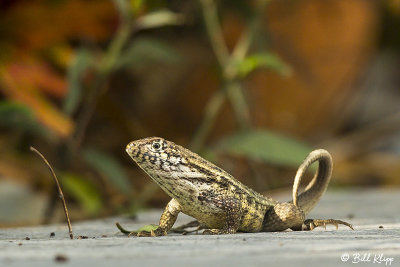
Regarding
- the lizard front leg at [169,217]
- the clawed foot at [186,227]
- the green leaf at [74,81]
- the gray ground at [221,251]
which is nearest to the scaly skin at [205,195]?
the lizard front leg at [169,217]

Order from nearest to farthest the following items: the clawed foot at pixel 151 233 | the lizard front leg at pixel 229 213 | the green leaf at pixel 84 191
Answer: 1. the clawed foot at pixel 151 233
2. the lizard front leg at pixel 229 213
3. the green leaf at pixel 84 191

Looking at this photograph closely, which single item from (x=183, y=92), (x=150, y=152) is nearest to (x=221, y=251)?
(x=150, y=152)

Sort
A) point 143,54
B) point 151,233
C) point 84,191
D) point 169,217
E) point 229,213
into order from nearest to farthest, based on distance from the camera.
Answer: point 151,233, point 229,213, point 169,217, point 84,191, point 143,54

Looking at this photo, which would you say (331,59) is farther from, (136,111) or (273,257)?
(273,257)

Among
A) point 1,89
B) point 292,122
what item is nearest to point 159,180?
point 1,89

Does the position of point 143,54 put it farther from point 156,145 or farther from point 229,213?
point 229,213

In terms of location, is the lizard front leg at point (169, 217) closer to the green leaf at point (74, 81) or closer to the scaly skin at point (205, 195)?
the scaly skin at point (205, 195)

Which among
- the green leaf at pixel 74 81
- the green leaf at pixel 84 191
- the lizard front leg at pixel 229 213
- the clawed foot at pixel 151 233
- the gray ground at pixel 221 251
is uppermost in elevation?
the green leaf at pixel 74 81
